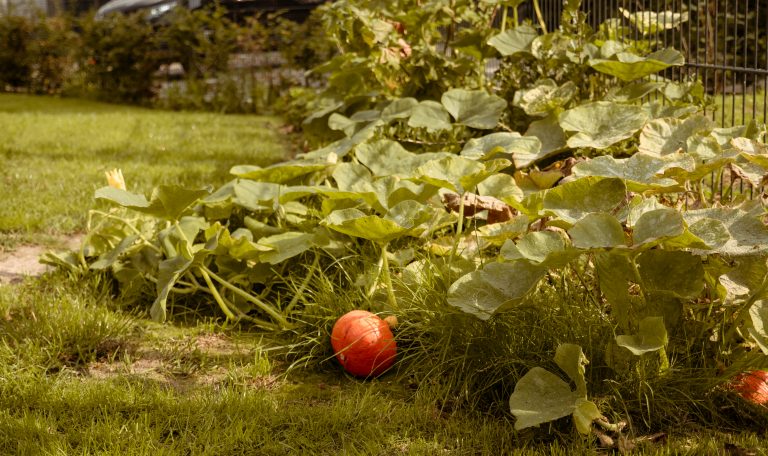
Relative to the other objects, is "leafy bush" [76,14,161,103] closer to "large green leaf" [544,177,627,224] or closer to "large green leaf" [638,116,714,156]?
"large green leaf" [638,116,714,156]

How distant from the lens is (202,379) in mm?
2605

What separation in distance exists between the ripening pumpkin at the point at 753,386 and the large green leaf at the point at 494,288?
0.58 meters

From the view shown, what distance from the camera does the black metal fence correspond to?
385 centimetres

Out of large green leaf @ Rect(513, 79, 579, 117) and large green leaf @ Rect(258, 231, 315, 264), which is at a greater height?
large green leaf @ Rect(513, 79, 579, 117)

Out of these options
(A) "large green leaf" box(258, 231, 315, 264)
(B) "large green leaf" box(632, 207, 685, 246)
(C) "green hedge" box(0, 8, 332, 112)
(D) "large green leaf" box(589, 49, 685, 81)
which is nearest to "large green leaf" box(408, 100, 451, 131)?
(D) "large green leaf" box(589, 49, 685, 81)

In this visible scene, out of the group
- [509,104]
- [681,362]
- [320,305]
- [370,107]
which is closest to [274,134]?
[370,107]

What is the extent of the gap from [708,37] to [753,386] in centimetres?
354

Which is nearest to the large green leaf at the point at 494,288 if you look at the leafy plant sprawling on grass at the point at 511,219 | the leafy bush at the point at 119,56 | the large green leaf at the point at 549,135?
the leafy plant sprawling on grass at the point at 511,219

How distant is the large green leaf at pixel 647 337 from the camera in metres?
2.00

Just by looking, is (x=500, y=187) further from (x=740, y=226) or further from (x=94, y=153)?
(x=94, y=153)

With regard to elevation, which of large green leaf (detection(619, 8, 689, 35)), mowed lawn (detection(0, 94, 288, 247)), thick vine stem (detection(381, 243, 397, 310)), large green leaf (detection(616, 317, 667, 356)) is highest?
large green leaf (detection(619, 8, 689, 35))

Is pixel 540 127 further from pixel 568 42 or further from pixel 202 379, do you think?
pixel 202 379

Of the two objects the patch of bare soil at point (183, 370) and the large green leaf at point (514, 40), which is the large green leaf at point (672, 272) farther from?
the large green leaf at point (514, 40)

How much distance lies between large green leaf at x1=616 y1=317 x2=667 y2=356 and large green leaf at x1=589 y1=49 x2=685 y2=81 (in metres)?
1.69
